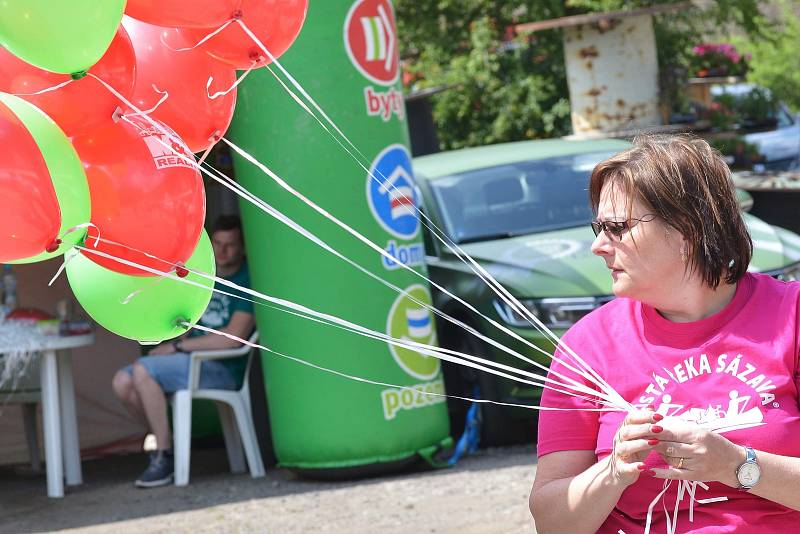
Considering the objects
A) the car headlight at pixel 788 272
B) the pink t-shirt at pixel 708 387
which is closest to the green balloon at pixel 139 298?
the pink t-shirt at pixel 708 387

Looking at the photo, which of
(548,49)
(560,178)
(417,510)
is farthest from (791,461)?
(548,49)

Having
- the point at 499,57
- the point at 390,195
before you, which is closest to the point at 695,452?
the point at 390,195

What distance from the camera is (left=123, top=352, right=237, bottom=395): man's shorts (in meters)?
6.60

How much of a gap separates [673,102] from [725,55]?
8.86ft

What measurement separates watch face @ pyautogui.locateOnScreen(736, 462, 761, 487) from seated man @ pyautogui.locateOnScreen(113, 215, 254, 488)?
14.9 feet

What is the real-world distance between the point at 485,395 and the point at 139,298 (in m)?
3.96

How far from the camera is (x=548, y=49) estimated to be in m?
15.2

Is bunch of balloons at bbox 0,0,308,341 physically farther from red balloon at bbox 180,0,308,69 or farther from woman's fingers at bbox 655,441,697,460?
woman's fingers at bbox 655,441,697,460

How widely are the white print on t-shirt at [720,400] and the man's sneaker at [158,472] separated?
15.3 feet

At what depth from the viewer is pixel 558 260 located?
6.62 m

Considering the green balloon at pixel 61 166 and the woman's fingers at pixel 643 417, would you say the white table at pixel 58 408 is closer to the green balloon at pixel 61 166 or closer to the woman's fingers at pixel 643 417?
the green balloon at pixel 61 166

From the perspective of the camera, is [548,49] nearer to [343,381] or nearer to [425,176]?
[425,176]

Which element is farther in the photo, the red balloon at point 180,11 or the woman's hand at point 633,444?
the red balloon at point 180,11

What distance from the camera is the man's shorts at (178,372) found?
6598 millimetres
